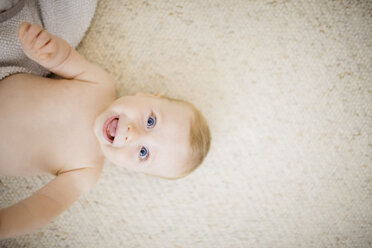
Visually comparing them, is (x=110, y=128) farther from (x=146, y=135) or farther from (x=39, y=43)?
(x=39, y=43)

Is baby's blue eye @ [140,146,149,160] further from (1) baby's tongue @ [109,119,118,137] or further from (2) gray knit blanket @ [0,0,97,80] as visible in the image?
(2) gray knit blanket @ [0,0,97,80]

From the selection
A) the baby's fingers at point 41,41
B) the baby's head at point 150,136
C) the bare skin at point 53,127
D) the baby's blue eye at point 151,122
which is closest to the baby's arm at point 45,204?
the bare skin at point 53,127

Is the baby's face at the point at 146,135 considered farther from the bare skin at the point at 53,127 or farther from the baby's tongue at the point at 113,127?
the bare skin at the point at 53,127

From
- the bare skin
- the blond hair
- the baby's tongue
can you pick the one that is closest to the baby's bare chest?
the bare skin

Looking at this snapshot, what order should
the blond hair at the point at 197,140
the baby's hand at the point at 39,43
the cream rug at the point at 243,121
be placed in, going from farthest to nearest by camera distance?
the cream rug at the point at 243,121, the blond hair at the point at 197,140, the baby's hand at the point at 39,43

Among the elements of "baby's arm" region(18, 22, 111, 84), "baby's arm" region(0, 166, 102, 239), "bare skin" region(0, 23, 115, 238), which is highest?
"baby's arm" region(18, 22, 111, 84)

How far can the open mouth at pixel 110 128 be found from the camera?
680 mm

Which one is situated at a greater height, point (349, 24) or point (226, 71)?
point (349, 24)

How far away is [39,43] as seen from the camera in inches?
23.9

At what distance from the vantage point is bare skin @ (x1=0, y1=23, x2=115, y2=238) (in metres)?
0.68

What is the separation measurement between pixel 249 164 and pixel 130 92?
18.8 inches

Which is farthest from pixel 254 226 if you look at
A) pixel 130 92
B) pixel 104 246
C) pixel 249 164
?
pixel 130 92

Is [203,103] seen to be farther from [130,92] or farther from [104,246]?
[104,246]

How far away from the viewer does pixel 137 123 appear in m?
0.67
